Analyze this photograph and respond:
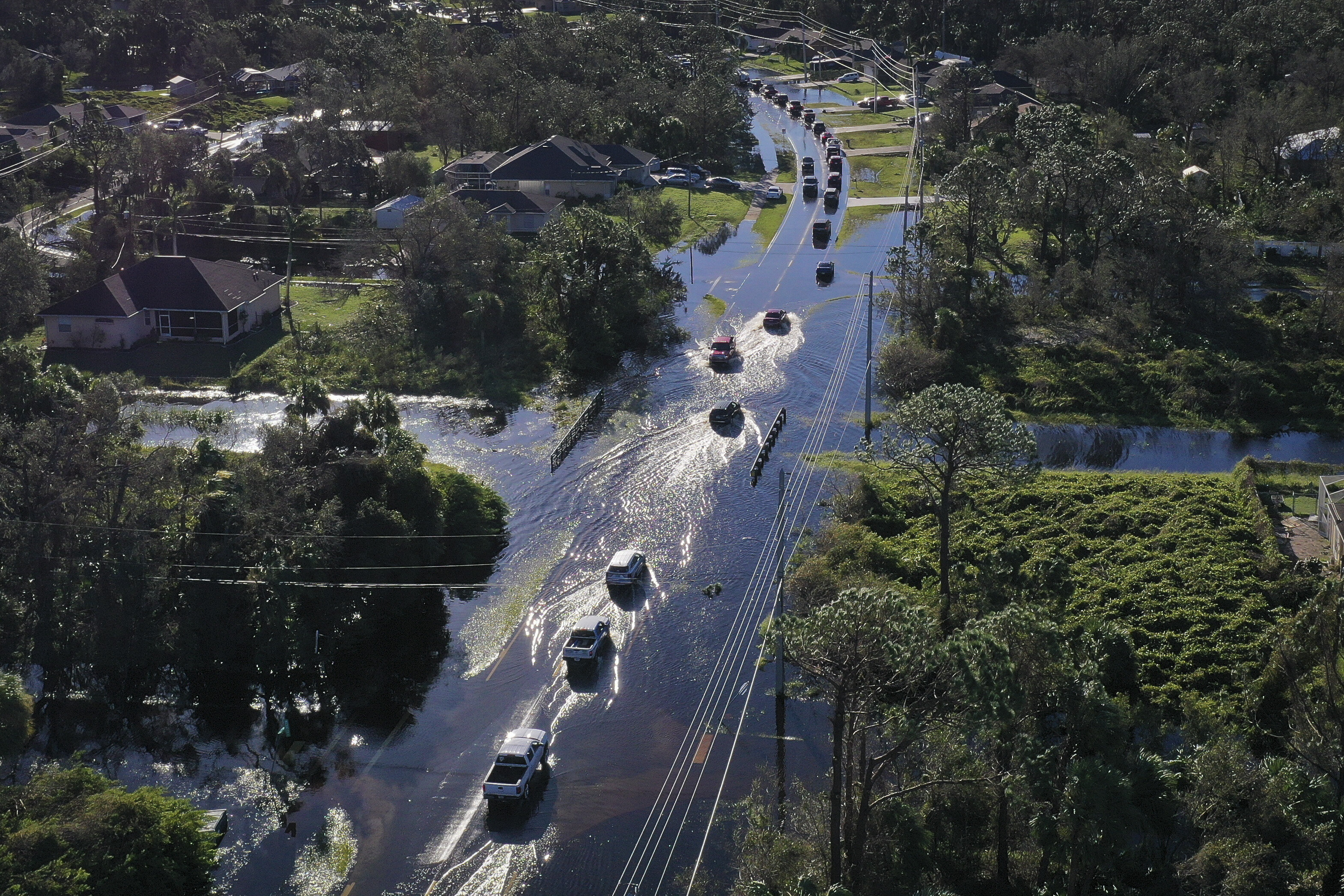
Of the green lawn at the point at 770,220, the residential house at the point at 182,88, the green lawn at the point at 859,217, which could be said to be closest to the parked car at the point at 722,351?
the green lawn at the point at 770,220

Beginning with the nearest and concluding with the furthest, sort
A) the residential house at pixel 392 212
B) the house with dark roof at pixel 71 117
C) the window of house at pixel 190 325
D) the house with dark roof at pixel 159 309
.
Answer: the house with dark roof at pixel 159 309 → the window of house at pixel 190 325 → the residential house at pixel 392 212 → the house with dark roof at pixel 71 117

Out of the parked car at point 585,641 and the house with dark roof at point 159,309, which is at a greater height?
the parked car at point 585,641

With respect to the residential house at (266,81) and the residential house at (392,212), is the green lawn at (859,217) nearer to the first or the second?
the residential house at (392,212)

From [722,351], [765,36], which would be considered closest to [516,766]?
[722,351]

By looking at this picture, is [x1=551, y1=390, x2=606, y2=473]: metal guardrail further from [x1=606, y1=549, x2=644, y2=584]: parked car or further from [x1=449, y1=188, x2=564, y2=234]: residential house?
[x1=449, y1=188, x2=564, y2=234]: residential house

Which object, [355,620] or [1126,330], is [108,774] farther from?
[1126,330]

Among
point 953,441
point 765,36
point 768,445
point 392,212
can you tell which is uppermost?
point 953,441

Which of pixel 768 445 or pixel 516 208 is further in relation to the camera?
pixel 516 208

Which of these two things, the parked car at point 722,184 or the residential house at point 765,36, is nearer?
the parked car at point 722,184

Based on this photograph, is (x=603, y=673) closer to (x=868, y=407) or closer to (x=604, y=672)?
(x=604, y=672)
